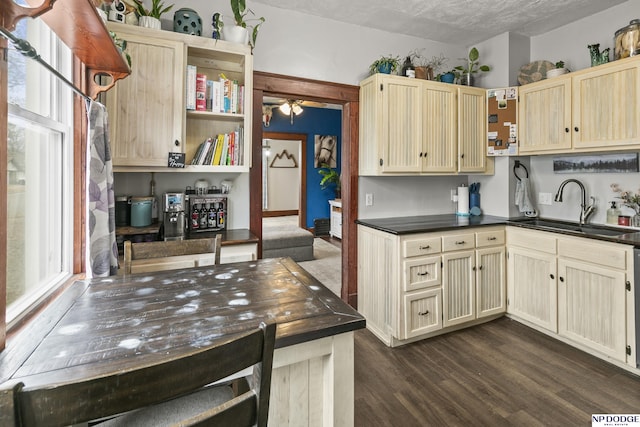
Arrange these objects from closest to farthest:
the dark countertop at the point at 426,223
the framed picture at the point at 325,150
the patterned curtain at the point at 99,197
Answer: the patterned curtain at the point at 99,197 < the dark countertop at the point at 426,223 < the framed picture at the point at 325,150

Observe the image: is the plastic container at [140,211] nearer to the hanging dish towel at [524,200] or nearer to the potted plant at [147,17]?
the potted plant at [147,17]

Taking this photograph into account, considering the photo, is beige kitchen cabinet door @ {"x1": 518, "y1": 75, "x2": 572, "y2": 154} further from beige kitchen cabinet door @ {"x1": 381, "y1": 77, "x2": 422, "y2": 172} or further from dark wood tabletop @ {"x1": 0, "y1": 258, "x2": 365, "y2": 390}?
dark wood tabletop @ {"x1": 0, "y1": 258, "x2": 365, "y2": 390}

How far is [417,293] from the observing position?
2.69 meters

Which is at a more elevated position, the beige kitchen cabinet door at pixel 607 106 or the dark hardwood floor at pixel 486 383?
the beige kitchen cabinet door at pixel 607 106

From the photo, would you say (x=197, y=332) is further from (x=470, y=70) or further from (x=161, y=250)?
(x=470, y=70)

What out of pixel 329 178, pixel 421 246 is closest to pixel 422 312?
pixel 421 246

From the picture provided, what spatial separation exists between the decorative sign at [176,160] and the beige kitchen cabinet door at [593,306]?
9.83 ft

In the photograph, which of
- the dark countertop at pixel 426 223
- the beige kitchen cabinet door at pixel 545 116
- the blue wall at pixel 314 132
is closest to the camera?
the dark countertop at pixel 426 223

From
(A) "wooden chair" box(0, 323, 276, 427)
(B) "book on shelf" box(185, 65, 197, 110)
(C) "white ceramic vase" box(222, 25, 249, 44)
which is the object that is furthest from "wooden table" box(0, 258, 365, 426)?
(C) "white ceramic vase" box(222, 25, 249, 44)

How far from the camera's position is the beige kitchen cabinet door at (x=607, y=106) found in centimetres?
243

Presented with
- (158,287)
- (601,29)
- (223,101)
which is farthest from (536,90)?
(158,287)

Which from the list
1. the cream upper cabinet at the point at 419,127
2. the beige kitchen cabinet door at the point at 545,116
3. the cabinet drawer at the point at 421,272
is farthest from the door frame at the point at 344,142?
the beige kitchen cabinet door at the point at 545,116

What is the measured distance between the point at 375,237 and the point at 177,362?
2.46 metres

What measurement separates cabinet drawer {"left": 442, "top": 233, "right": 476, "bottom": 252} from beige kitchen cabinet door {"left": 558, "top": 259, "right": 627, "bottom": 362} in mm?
663
